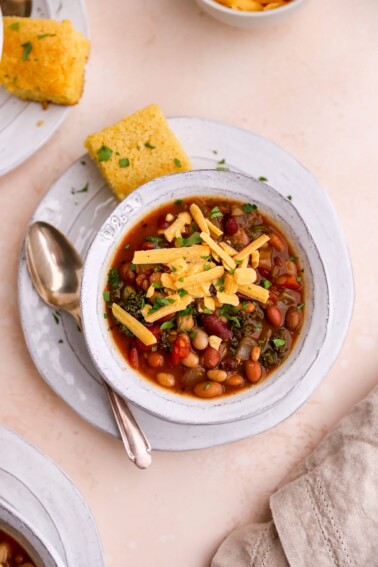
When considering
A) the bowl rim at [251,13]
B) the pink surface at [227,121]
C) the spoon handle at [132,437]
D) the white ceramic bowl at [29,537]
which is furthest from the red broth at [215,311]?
the bowl rim at [251,13]

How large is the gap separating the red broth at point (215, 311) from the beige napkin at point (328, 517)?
0.57m

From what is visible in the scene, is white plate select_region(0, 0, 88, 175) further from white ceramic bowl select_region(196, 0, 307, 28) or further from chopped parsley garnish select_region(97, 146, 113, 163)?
white ceramic bowl select_region(196, 0, 307, 28)

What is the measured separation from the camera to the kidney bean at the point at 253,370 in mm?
2824

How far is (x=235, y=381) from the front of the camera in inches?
111

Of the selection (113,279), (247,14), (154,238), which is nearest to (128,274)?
(113,279)

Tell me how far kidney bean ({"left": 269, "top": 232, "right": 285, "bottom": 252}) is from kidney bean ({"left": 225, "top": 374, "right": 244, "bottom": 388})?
1.76 feet

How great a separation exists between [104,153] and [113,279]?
A: 563 millimetres

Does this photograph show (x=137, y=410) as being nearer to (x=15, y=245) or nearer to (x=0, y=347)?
(x=0, y=347)

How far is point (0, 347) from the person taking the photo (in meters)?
3.26

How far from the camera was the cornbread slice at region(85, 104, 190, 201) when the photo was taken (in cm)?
310

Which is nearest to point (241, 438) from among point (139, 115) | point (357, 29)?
point (139, 115)

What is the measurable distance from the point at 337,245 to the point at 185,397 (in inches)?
38.1

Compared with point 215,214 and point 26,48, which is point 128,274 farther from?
point 26,48

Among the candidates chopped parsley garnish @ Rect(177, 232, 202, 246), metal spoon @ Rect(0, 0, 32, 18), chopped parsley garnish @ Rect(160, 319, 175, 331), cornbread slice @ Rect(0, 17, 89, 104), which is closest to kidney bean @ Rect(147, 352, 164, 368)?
chopped parsley garnish @ Rect(160, 319, 175, 331)
